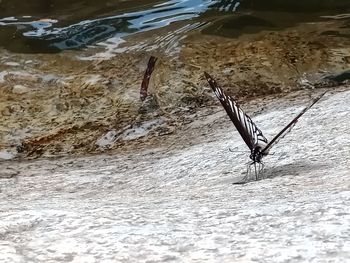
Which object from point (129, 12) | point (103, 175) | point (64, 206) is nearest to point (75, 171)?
point (103, 175)

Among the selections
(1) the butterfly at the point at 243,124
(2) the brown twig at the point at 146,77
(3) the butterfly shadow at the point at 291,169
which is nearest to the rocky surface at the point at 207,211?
(3) the butterfly shadow at the point at 291,169

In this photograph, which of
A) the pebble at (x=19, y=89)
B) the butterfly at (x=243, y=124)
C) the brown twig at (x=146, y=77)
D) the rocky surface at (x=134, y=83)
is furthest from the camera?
the pebble at (x=19, y=89)

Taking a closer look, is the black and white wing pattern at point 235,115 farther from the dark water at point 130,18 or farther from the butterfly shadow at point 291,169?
the dark water at point 130,18

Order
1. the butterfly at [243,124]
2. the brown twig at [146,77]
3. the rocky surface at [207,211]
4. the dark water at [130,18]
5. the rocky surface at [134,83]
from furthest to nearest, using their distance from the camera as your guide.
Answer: the dark water at [130,18]
the brown twig at [146,77]
the rocky surface at [134,83]
the butterfly at [243,124]
the rocky surface at [207,211]

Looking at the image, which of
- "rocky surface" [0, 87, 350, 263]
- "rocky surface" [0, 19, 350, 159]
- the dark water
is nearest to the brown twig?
"rocky surface" [0, 19, 350, 159]

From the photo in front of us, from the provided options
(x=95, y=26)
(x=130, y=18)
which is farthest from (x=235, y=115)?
(x=130, y=18)

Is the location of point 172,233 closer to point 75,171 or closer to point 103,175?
point 103,175

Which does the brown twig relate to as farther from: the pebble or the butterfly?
the butterfly
